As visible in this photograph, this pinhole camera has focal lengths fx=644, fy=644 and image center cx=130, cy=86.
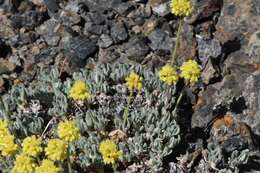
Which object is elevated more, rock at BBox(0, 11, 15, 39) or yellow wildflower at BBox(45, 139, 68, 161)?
rock at BBox(0, 11, 15, 39)

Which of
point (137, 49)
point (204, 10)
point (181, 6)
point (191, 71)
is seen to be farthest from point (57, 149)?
point (204, 10)

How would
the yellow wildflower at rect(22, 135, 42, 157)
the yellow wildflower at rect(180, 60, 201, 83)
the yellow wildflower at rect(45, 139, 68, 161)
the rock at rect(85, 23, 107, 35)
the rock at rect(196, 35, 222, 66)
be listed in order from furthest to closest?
the rock at rect(85, 23, 107, 35) → the rock at rect(196, 35, 222, 66) → the yellow wildflower at rect(180, 60, 201, 83) → the yellow wildflower at rect(22, 135, 42, 157) → the yellow wildflower at rect(45, 139, 68, 161)

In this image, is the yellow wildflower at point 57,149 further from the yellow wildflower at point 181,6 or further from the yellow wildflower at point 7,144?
the yellow wildflower at point 181,6

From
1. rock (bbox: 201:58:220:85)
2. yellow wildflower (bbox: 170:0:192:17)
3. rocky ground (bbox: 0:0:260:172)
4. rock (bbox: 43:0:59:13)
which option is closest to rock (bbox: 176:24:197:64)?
rocky ground (bbox: 0:0:260:172)

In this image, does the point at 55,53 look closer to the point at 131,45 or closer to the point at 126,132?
the point at 131,45

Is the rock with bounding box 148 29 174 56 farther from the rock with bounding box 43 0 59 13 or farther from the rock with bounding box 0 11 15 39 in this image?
the rock with bounding box 0 11 15 39

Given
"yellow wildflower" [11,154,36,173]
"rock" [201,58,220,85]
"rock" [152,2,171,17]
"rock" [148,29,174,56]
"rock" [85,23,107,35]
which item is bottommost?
"yellow wildflower" [11,154,36,173]

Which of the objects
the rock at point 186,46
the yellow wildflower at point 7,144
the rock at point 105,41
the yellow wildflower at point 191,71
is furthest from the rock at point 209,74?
the yellow wildflower at point 7,144
